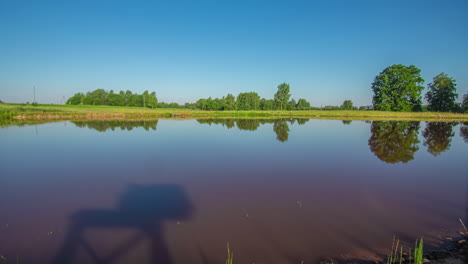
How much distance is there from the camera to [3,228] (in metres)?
4.37

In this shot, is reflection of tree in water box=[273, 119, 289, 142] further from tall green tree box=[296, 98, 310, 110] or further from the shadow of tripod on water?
tall green tree box=[296, 98, 310, 110]

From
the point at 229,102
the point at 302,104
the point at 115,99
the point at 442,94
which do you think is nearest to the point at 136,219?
the point at 442,94

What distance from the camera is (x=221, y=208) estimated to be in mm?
5301

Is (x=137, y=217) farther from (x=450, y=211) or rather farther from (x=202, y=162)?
(x=450, y=211)

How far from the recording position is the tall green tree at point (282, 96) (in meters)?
84.7

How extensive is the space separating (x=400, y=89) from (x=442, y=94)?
34.7ft

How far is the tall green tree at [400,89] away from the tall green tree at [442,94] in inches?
243

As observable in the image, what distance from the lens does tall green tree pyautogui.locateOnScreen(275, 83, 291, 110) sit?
8469cm

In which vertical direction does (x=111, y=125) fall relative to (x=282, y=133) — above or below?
below

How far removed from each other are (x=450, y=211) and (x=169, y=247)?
20.4 ft

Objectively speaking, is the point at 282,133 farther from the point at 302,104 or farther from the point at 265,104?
the point at 302,104

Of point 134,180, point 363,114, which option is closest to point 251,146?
point 134,180

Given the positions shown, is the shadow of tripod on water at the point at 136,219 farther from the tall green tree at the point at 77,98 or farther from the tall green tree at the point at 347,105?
the tall green tree at the point at 347,105

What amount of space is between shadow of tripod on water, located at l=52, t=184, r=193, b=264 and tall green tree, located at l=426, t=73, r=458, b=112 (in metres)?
71.2
